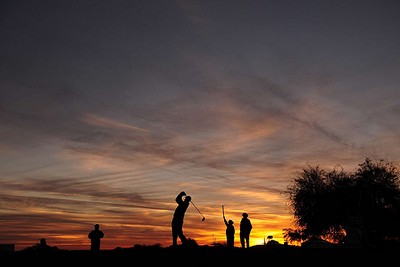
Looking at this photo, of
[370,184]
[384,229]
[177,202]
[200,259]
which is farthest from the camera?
[370,184]

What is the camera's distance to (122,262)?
1145 centimetres

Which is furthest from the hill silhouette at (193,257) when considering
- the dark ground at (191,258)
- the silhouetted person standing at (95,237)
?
the silhouetted person standing at (95,237)

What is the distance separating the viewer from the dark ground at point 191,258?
1154cm

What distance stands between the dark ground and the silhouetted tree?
34.5 m

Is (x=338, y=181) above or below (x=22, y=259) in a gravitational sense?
above

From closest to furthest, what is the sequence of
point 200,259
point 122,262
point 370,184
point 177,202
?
point 122,262, point 200,259, point 177,202, point 370,184

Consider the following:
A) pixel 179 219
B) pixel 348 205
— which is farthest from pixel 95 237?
pixel 348 205

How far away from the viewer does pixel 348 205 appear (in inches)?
1962

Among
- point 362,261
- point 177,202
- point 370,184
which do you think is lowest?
point 362,261

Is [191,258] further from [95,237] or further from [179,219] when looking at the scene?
[95,237]

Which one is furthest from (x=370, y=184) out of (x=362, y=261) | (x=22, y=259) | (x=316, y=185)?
(x=22, y=259)

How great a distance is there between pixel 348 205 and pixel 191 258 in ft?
137

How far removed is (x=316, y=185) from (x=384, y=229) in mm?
9213

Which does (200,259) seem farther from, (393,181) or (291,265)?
(393,181)
